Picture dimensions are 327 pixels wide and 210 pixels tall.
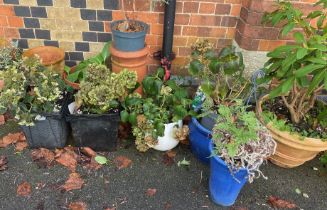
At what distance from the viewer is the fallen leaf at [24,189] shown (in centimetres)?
215

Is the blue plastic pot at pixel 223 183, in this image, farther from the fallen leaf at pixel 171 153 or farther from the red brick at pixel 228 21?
the red brick at pixel 228 21

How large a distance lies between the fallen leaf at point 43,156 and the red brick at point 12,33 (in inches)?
48.6

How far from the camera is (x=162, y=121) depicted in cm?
238

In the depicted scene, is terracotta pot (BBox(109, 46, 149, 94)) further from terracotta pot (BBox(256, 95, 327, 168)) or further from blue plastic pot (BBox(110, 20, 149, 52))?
terracotta pot (BBox(256, 95, 327, 168))

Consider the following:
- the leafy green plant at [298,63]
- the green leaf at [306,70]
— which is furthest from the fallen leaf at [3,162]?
the green leaf at [306,70]

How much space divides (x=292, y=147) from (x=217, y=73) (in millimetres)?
823

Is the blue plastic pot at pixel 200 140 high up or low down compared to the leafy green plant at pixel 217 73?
down

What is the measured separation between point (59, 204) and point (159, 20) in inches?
72.0

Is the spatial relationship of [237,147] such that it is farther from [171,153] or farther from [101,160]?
[101,160]

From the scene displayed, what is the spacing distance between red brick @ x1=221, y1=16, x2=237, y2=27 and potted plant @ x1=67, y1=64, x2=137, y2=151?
3.63ft

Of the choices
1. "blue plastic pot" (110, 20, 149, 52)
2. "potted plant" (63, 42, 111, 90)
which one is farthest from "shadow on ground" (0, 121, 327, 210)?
"blue plastic pot" (110, 20, 149, 52)

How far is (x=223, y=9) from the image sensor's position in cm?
277

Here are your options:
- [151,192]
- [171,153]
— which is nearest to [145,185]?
[151,192]

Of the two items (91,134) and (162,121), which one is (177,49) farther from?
(91,134)
